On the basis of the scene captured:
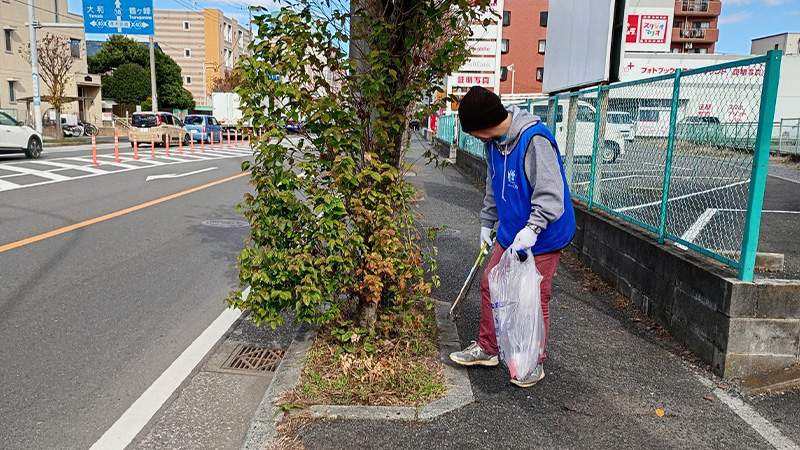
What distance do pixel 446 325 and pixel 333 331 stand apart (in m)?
1.03

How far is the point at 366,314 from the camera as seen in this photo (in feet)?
12.8

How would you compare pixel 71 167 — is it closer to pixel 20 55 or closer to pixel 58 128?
pixel 58 128

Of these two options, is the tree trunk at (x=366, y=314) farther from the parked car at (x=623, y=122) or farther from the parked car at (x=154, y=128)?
the parked car at (x=154, y=128)


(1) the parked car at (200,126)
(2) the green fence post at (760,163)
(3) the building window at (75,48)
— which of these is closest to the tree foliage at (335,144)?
(2) the green fence post at (760,163)

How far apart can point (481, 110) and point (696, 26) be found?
75135mm

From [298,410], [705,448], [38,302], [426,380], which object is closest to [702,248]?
[705,448]

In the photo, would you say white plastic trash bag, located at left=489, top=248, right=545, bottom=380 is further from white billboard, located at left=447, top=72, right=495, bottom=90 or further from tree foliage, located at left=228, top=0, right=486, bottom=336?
white billboard, located at left=447, top=72, right=495, bottom=90

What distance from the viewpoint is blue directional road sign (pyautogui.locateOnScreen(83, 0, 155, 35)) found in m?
Result: 25.1

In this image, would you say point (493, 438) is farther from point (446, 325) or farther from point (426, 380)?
point (446, 325)

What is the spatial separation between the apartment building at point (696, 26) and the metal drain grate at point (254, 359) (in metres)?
70.9

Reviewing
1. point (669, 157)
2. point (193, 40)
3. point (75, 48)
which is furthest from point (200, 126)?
point (193, 40)

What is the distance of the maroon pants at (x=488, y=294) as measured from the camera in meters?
3.51

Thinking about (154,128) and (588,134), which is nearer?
(588,134)

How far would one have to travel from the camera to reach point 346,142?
354 centimetres
